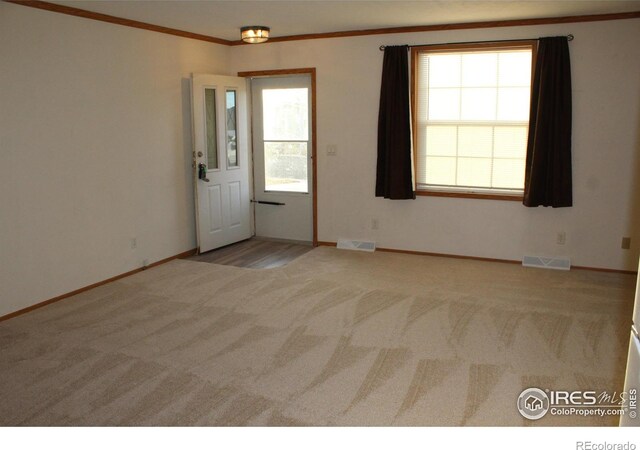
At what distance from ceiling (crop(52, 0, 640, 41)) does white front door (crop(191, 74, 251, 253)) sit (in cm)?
81

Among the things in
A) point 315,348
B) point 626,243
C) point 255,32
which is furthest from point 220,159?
point 626,243

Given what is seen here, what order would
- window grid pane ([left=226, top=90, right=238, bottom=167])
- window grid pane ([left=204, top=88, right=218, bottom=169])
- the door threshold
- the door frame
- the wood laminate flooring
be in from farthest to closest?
the door threshold < window grid pane ([left=226, top=90, right=238, bottom=167]) < the door frame < window grid pane ([left=204, top=88, right=218, bottom=169]) < the wood laminate flooring

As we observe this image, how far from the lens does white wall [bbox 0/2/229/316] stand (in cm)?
421

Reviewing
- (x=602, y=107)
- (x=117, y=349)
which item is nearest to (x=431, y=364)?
(x=117, y=349)

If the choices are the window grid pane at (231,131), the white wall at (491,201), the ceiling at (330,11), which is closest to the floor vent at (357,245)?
the white wall at (491,201)

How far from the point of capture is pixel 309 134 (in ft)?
21.3

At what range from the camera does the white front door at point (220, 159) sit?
6016mm

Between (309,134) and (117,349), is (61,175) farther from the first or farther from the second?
(309,134)

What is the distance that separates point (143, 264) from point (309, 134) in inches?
94.1

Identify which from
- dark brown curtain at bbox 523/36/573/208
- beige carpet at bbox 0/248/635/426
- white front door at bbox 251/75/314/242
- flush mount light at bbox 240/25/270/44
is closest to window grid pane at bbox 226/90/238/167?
white front door at bbox 251/75/314/242

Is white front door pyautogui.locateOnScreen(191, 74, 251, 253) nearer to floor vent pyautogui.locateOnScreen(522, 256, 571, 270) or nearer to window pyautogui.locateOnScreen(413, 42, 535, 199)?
window pyautogui.locateOnScreen(413, 42, 535, 199)

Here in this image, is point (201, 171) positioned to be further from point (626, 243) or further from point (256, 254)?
point (626, 243)

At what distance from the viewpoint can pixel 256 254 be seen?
6.21 m
